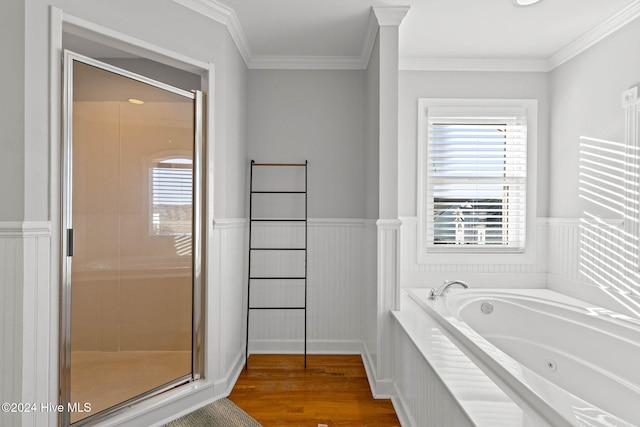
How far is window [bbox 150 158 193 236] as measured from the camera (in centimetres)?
234

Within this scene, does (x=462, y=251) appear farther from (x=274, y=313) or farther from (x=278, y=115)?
(x=278, y=115)

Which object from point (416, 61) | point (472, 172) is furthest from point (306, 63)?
point (472, 172)

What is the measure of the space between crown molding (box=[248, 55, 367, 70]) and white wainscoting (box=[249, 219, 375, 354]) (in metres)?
1.31

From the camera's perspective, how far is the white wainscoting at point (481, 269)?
11.1 ft

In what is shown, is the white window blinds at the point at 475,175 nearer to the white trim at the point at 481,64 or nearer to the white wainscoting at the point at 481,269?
the white wainscoting at the point at 481,269

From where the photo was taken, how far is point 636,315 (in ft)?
8.07

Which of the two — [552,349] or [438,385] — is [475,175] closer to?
[552,349]

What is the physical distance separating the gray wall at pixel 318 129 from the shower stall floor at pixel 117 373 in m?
1.60

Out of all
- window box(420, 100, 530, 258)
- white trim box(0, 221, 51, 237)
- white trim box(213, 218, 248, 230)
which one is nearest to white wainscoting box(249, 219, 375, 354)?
white trim box(213, 218, 248, 230)

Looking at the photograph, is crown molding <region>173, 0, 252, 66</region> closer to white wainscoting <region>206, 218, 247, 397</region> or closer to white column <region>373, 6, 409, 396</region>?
white column <region>373, 6, 409, 396</region>

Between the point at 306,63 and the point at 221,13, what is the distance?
3.20 ft

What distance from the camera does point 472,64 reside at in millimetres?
3340

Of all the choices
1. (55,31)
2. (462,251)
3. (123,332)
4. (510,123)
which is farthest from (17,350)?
(510,123)

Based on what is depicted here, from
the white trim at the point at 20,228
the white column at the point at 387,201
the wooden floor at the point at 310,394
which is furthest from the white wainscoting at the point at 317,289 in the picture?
the white trim at the point at 20,228
